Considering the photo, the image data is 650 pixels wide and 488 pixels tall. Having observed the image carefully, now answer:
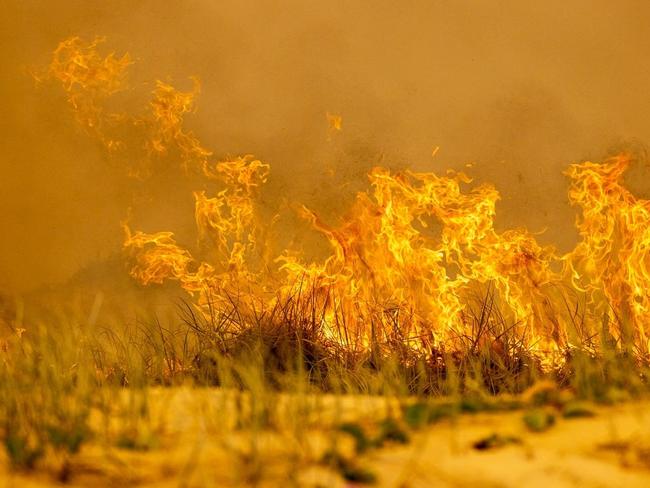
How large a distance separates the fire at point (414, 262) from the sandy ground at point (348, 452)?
2607 mm

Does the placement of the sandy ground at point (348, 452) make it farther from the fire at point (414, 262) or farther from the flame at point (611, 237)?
the flame at point (611, 237)

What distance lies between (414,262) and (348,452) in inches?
166

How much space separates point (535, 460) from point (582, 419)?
45 centimetres

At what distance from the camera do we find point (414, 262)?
6.43 metres

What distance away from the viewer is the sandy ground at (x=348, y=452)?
215cm

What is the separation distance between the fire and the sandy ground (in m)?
2.61

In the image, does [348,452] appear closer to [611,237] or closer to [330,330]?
[330,330]

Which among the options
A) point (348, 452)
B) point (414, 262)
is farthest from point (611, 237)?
point (348, 452)

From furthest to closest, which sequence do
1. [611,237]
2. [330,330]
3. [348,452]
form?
[611,237], [330,330], [348,452]

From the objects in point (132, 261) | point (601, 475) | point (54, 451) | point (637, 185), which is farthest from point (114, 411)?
point (637, 185)

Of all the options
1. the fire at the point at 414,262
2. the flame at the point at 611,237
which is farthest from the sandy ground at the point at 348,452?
the flame at the point at 611,237

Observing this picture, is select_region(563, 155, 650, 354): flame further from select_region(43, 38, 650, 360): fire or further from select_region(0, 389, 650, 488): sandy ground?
select_region(0, 389, 650, 488): sandy ground

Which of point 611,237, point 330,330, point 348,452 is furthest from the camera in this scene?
point 611,237

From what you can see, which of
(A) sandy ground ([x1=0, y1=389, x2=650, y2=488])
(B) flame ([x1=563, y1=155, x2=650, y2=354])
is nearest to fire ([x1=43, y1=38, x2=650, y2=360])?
(B) flame ([x1=563, y1=155, x2=650, y2=354])
